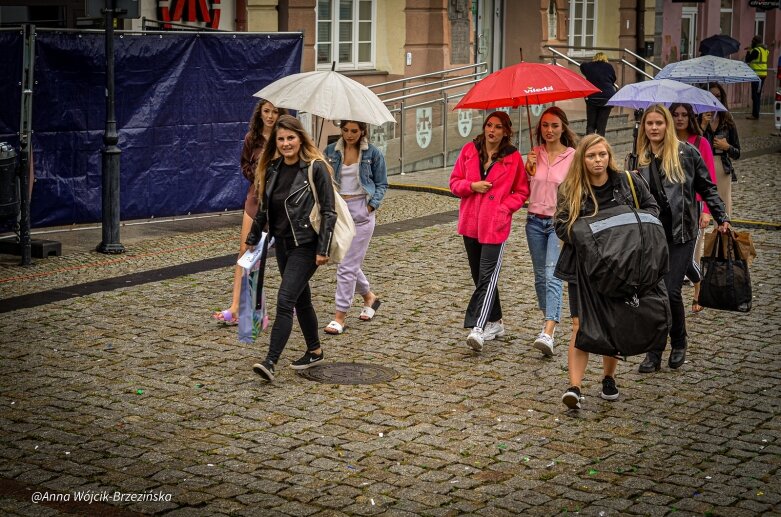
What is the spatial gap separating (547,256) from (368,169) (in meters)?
1.64

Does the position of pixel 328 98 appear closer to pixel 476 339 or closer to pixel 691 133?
pixel 476 339

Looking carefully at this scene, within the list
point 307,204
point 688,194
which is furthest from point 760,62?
point 307,204

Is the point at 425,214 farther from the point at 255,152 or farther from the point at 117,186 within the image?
the point at 255,152

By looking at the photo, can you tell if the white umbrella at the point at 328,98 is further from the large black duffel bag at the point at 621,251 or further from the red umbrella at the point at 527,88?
the large black duffel bag at the point at 621,251

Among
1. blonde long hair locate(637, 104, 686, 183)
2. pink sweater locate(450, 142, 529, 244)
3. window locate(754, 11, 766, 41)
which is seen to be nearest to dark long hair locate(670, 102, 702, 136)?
blonde long hair locate(637, 104, 686, 183)

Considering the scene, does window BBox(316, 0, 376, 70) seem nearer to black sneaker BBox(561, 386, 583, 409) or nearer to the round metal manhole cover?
the round metal manhole cover

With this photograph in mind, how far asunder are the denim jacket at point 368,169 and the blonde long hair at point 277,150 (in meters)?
1.31

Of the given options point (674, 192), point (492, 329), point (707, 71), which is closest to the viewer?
point (674, 192)

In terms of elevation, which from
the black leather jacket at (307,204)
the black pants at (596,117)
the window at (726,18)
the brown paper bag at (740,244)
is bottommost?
the brown paper bag at (740,244)

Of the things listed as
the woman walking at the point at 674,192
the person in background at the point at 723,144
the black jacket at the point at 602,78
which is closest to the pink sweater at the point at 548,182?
the woman walking at the point at 674,192

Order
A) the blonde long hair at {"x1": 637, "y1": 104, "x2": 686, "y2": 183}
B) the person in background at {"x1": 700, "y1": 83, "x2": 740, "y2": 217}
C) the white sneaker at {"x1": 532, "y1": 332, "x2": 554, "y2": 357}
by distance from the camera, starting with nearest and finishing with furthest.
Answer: the blonde long hair at {"x1": 637, "y1": 104, "x2": 686, "y2": 183} < the white sneaker at {"x1": 532, "y1": 332, "x2": 554, "y2": 357} < the person in background at {"x1": 700, "y1": 83, "x2": 740, "y2": 217}

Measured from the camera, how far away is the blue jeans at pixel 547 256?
9516 mm

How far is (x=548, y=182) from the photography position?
372 inches

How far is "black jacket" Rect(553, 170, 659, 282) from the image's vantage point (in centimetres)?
794
